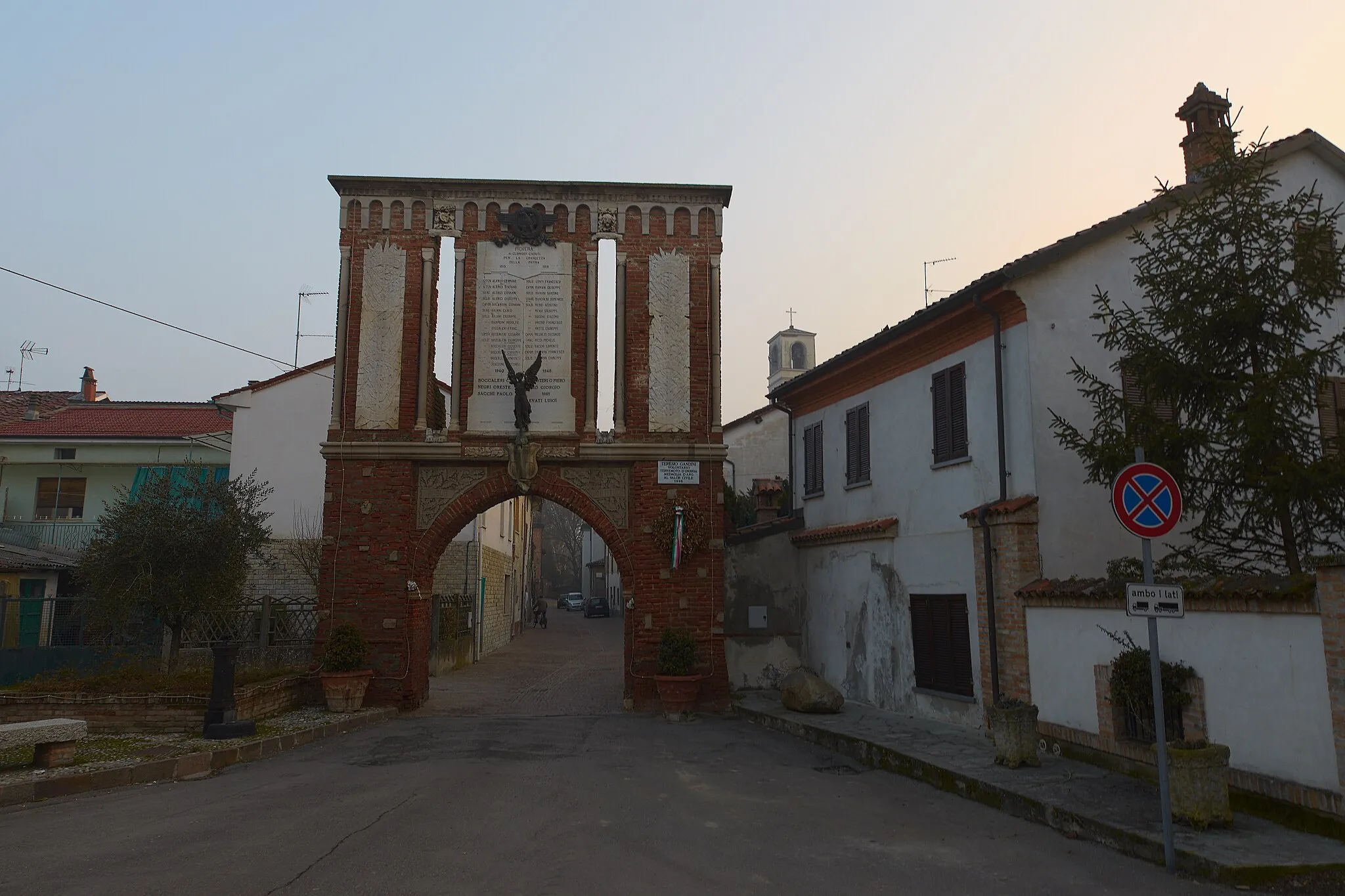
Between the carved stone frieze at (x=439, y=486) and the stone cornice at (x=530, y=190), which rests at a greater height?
the stone cornice at (x=530, y=190)

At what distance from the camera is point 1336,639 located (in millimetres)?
6770

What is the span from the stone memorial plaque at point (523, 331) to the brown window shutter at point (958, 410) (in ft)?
22.2

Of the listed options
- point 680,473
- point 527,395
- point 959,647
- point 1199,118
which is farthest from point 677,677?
point 1199,118

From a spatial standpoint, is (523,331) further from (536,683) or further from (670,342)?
(536,683)

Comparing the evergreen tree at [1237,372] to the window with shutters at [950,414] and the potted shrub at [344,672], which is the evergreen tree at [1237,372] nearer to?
the window with shutters at [950,414]

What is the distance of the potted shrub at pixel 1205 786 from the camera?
7070 mm

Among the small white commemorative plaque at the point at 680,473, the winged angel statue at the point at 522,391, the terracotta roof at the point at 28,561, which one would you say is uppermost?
the winged angel statue at the point at 522,391

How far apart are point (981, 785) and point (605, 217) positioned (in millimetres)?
12055

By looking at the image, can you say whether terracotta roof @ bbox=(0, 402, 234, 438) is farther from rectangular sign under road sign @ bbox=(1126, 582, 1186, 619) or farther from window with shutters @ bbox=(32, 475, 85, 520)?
rectangular sign under road sign @ bbox=(1126, 582, 1186, 619)

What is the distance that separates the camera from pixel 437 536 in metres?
16.5

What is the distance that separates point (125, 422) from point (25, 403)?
6338mm

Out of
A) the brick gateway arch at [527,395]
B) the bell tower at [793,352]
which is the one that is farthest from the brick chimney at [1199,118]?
the bell tower at [793,352]

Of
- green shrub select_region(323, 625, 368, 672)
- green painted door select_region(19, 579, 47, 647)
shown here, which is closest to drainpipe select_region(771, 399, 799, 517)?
green shrub select_region(323, 625, 368, 672)

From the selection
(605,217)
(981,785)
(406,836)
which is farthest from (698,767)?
(605,217)
